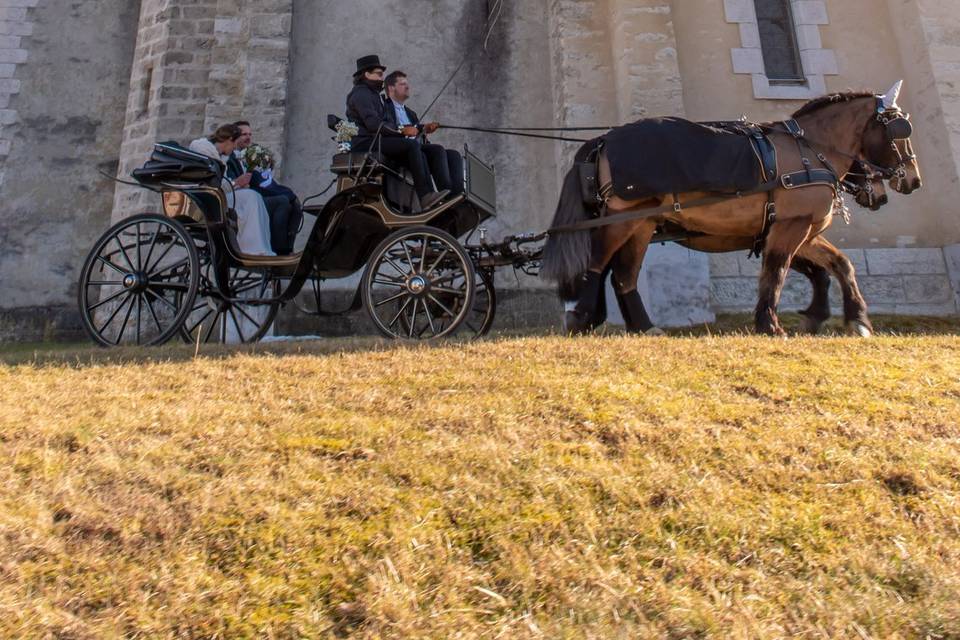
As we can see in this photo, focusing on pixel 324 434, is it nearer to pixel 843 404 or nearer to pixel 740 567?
pixel 740 567

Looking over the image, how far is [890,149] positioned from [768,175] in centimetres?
117

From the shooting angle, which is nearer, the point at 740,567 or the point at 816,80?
the point at 740,567

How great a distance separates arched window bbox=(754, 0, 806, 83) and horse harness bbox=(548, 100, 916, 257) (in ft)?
12.6

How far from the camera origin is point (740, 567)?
2.05 m

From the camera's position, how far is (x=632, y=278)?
19.3 ft

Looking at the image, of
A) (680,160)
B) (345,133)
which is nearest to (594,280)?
(680,160)

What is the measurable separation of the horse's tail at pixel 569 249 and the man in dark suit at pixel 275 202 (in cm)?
217

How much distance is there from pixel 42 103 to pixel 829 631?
11459 millimetres

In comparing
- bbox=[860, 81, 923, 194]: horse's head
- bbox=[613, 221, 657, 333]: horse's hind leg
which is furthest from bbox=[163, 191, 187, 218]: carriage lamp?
bbox=[860, 81, 923, 194]: horse's head

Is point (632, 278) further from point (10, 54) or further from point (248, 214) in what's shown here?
point (10, 54)

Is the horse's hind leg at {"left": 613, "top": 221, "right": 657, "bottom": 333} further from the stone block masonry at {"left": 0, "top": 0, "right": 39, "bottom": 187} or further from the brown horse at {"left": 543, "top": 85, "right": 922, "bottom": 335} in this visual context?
the stone block masonry at {"left": 0, "top": 0, "right": 39, "bottom": 187}

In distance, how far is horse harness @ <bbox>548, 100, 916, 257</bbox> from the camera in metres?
5.54

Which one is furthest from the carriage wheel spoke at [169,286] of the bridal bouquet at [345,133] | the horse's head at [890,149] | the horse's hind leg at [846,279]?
the horse's head at [890,149]

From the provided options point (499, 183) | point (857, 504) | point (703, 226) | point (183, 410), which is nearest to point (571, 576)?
point (857, 504)
